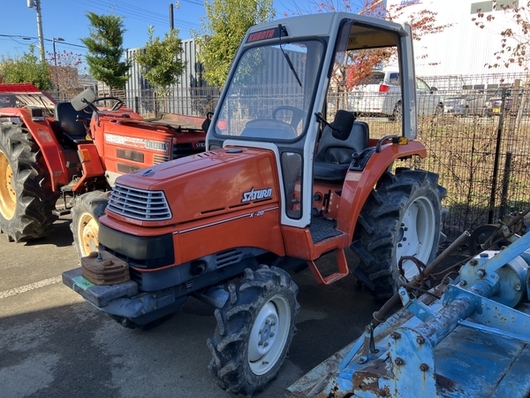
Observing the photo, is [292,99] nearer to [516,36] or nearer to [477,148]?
[477,148]

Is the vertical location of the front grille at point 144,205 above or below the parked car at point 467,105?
below

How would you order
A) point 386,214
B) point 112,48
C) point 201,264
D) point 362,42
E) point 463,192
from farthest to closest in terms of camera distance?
point 112,48, point 463,192, point 362,42, point 386,214, point 201,264

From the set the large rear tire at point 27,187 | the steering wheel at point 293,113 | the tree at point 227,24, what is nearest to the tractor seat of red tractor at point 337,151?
the steering wheel at point 293,113

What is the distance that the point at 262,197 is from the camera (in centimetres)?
321

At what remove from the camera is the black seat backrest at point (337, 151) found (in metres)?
4.00

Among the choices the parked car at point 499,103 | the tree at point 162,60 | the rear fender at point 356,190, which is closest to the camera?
the rear fender at point 356,190

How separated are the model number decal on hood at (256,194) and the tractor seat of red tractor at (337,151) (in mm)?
903

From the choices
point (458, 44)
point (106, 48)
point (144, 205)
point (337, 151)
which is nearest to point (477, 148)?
point (337, 151)

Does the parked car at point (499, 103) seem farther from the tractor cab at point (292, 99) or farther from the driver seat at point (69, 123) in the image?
the driver seat at point (69, 123)

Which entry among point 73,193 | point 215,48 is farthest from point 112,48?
point 73,193

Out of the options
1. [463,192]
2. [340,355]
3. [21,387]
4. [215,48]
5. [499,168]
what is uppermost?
Answer: [215,48]

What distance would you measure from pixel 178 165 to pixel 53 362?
172cm

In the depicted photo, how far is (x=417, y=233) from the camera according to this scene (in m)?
4.58

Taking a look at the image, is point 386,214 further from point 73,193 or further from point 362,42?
point 73,193
